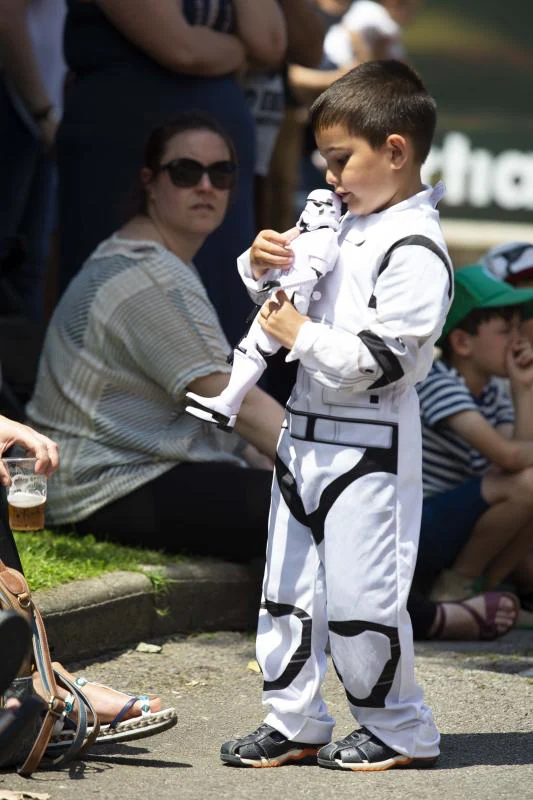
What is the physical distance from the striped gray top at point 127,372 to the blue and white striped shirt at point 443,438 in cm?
76

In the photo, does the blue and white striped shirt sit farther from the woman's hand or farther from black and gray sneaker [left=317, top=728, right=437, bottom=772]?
the woman's hand

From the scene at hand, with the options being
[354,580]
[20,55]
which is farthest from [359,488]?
[20,55]

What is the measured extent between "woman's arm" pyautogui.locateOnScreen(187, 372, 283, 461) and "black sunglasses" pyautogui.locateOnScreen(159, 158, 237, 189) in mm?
681

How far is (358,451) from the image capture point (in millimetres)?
3256

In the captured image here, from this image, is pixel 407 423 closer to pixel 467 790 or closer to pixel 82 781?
pixel 467 790

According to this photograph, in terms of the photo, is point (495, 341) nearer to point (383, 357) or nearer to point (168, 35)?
point (168, 35)

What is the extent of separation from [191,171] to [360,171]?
64.6 inches

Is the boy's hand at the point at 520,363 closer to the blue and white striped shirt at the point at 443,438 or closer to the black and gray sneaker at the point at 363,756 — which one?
the blue and white striped shirt at the point at 443,438

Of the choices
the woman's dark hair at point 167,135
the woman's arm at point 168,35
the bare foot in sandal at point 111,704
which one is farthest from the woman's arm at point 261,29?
the bare foot in sandal at point 111,704

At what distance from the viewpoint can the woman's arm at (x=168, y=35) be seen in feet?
17.3

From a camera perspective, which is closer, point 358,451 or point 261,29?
point 358,451

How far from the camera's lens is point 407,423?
3311 millimetres

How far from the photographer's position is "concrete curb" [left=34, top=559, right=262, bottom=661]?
4.14 metres

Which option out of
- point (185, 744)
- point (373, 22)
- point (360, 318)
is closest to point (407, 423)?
point (360, 318)
